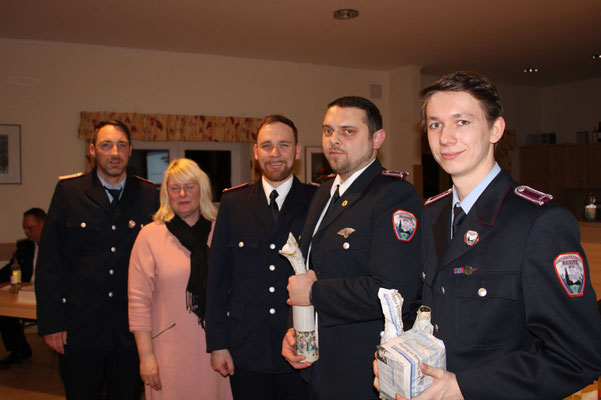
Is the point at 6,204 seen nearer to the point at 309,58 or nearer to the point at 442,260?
the point at 309,58

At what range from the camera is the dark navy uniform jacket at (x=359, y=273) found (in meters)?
1.61

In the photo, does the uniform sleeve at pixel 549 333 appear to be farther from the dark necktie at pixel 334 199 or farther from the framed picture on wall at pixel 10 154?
the framed picture on wall at pixel 10 154

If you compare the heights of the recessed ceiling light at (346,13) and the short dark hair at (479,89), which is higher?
the recessed ceiling light at (346,13)

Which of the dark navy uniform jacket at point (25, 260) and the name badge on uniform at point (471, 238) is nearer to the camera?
the name badge on uniform at point (471, 238)

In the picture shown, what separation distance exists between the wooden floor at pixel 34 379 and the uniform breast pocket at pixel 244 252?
270 cm

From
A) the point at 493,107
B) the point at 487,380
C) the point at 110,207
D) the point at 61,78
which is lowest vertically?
the point at 487,380

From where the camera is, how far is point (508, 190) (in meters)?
1.25

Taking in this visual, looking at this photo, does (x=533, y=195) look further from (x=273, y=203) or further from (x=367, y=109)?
(x=273, y=203)

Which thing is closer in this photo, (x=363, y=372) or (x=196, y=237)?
(x=363, y=372)

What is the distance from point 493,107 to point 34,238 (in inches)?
197

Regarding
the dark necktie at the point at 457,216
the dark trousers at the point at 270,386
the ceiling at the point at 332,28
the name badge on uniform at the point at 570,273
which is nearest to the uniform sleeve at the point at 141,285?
the dark trousers at the point at 270,386

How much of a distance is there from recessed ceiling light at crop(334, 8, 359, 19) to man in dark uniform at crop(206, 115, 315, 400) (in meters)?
2.98

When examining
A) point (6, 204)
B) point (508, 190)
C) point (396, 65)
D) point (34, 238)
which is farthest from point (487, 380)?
point (396, 65)

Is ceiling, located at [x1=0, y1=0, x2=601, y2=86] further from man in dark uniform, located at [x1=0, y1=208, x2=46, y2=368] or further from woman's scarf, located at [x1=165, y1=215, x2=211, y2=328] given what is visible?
woman's scarf, located at [x1=165, y1=215, x2=211, y2=328]
